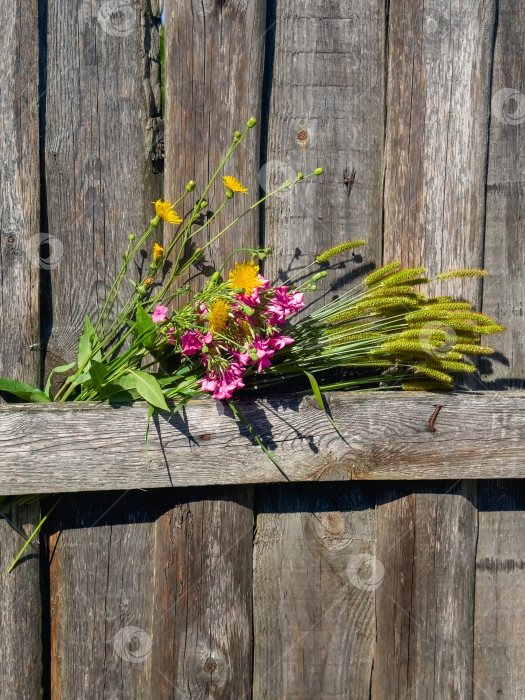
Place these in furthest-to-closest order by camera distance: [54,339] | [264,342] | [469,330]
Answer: [54,339] → [469,330] → [264,342]

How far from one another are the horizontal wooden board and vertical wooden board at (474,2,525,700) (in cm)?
21

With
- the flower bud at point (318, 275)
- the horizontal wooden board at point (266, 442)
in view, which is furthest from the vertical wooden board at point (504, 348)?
the flower bud at point (318, 275)

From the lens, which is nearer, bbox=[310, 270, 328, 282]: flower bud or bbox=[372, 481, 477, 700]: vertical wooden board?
bbox=[310, 270, 328, 282]: flower bud

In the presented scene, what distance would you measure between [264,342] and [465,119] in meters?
0.97

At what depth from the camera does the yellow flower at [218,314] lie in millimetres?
1609

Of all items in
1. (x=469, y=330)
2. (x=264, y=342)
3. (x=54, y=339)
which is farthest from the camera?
(x=54, y=339)

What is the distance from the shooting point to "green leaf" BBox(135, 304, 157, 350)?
66.5 inches

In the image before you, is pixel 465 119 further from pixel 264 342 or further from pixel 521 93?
pixel 264 342

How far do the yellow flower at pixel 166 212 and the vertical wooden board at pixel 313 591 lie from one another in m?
0.86

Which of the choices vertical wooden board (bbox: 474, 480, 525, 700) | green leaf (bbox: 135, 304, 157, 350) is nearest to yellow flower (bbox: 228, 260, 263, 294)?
green leaf (bbox: 135, 304, 157, 350)

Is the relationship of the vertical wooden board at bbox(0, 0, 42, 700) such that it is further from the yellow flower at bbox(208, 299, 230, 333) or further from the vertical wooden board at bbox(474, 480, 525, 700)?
the vertical wooden board at bbox(474, 480, 525, 700)

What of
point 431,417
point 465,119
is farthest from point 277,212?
point 431,417

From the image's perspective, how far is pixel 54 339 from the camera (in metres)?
1.88

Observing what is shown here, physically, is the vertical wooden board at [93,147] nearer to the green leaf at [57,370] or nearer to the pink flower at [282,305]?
the green leaf at [57,370]
